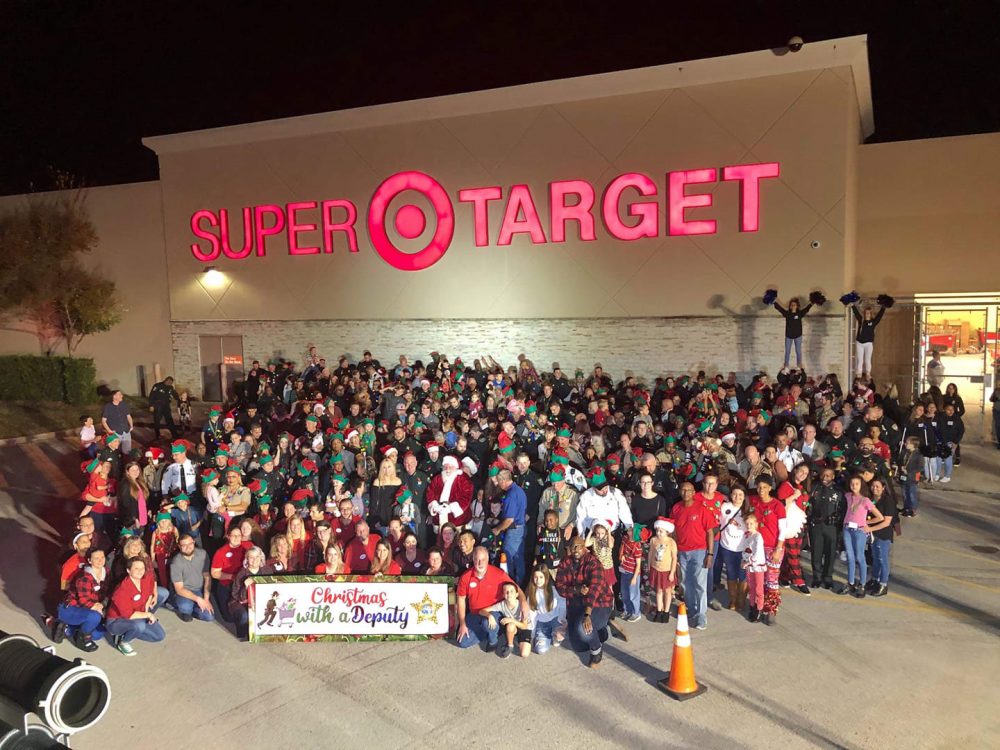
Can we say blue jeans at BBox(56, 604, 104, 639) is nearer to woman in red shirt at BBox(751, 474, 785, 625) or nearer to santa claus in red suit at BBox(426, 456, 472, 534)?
santa claus in red suit at BBox(426, 456, 472, 534)

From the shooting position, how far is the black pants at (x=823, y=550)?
328 inches

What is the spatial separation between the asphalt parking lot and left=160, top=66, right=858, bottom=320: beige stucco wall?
32.1ft

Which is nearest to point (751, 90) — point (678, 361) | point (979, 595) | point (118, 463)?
point (678, 361)

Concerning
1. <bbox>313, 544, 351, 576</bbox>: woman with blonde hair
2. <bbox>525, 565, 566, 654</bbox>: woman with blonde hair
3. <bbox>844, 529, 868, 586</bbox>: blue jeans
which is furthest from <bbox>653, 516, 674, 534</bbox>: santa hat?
<bbox>313, 544, 351, 576</bbox>: woman with blonde hair

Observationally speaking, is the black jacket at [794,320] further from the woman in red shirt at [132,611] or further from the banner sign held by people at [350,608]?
the woman in red shirt at [132,611]

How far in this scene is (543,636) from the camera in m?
7.24

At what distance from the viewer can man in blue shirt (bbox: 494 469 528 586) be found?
8.43 m

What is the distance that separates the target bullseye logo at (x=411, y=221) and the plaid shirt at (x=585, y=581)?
14.0 m

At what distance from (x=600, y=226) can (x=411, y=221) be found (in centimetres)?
535

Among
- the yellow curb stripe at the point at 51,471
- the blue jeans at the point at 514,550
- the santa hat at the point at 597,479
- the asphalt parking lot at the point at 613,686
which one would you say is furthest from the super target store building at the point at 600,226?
the blue jeans at the point at 514,550

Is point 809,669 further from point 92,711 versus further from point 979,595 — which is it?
point 92,711

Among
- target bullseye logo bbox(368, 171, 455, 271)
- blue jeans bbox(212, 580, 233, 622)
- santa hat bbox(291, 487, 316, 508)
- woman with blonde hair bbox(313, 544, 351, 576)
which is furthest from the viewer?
target bullseye logo bbox(368, 171, 455, 271)

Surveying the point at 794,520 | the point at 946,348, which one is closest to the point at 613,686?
the point at 794,520

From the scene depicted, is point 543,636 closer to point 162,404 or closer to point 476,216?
point 162,404
